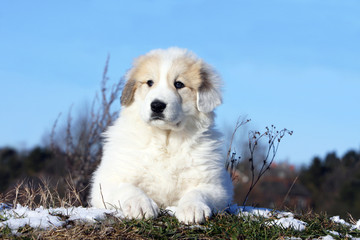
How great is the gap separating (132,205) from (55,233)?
70 centimetres

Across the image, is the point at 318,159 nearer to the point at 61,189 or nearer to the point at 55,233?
the point at 61,189

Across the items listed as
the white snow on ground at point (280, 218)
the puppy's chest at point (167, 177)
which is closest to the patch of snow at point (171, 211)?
the puppy's chest at point (167, 177)

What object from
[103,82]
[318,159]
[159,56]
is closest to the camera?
[159,56]

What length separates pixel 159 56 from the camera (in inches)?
197

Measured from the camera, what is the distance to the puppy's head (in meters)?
4.55

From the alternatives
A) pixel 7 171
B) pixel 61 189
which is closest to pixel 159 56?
pixel 61 189

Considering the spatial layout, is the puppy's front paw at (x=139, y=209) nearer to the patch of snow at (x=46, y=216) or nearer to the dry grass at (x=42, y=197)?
the patch of snow at (x=46, y=216)

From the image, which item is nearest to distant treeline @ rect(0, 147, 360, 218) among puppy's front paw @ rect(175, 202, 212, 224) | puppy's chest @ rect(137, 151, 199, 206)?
puppy's chest @ rect(137, 151, 199, 206)

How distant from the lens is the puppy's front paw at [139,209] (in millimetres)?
3980

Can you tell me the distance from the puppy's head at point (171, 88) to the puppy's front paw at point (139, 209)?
34.8 inches

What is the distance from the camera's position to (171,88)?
15.6 feet

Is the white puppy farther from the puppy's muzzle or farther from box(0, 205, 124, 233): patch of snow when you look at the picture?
box(0, 205, 124, 233): patch of snow

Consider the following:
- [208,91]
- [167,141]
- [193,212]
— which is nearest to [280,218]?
[193,212]

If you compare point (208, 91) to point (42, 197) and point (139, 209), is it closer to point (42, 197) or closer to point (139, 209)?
point (139, 209)
